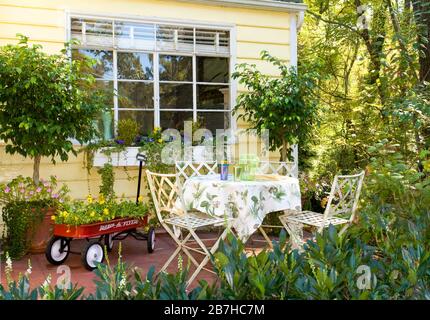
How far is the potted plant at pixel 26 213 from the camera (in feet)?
15.9

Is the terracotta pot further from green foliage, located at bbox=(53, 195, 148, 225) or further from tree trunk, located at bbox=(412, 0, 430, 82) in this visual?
tree trunk, located at bbox=(412, 0, 430, 82)

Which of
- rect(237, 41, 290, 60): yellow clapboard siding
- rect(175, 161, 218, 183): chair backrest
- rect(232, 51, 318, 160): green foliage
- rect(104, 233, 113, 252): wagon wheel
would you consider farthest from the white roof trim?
rect(104, 233, 113, 252): wagon wheel

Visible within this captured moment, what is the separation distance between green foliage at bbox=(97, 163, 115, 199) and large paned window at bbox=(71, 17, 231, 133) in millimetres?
778

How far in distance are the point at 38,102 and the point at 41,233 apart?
1.43 m

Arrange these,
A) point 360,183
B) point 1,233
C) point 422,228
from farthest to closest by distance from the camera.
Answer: point 1,233 → point 360,183 → point 422,228

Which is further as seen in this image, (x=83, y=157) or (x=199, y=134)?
(x=199, y=134)

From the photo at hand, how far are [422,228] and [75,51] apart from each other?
203 inches

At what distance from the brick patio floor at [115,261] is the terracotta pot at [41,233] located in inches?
3.8

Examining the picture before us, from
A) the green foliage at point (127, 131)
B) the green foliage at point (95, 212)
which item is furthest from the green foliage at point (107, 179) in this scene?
the green foliage at point (95, 212)

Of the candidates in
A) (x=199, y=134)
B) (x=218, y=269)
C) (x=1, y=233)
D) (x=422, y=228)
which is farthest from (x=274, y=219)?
(x=218, y=269)

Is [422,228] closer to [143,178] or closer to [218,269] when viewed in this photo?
[218,269]

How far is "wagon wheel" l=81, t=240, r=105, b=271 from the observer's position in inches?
170

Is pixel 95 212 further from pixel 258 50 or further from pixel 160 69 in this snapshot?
pixel 258 50
